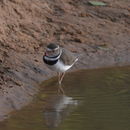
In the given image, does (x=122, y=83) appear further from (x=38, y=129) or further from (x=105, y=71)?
(x=38, y=129)

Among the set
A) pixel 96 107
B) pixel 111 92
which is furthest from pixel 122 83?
pixel 96 107

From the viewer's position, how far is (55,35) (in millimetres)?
14789

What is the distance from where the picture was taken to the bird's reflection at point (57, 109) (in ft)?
33.4

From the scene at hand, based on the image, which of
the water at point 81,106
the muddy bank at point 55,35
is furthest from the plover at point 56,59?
the muddy bank at point 55,35

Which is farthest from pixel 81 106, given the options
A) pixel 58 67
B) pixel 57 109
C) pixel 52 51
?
pixel 52 51

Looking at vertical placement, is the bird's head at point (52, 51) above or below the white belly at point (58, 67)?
above

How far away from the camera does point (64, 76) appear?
1308cm

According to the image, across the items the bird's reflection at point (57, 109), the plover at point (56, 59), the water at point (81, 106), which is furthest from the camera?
the plover at point (56, 59)

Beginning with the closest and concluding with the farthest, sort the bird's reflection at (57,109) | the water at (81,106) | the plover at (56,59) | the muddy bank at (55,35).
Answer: the water at (81,106)
the bird's reflection at (57,109)
the plover at (56,59)
the muddy bank at (55,35)

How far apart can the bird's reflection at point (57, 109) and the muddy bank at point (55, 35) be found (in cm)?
49

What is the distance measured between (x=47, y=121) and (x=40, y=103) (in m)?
1.02

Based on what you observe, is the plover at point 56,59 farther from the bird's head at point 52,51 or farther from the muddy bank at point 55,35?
the muddy bank at point 55,35

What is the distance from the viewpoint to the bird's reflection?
10.2 m

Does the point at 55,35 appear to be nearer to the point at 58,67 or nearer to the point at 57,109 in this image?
the point at 58,67
